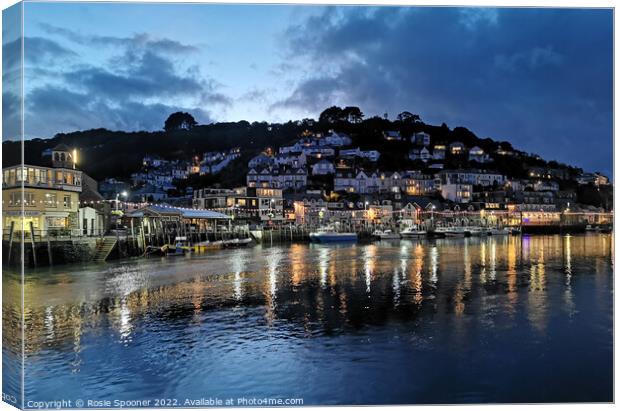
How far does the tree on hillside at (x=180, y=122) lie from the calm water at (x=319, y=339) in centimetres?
10277

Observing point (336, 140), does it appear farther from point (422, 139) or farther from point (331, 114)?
point (331, 114)

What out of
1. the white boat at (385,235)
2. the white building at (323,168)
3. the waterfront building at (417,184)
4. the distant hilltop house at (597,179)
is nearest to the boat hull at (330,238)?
the white boat at (385,235)

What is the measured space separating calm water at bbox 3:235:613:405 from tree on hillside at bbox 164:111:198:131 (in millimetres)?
102771

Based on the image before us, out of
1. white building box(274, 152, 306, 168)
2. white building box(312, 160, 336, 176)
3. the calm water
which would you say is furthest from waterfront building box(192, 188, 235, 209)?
the calm water

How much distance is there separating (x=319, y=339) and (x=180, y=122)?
114m

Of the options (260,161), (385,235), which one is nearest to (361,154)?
(260,161)

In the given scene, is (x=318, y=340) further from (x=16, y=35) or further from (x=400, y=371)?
(x=16, y=35)

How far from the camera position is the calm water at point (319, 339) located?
754 cm

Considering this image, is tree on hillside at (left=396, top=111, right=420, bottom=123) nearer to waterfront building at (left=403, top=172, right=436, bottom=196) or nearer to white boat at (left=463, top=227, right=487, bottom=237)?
waterfront building at (left=403, top=172, right=436, bottom=196)

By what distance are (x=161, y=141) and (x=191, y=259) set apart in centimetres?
8575

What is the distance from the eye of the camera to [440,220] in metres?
69.8

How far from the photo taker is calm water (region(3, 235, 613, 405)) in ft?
24.7

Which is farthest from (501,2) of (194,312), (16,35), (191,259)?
(191,259)

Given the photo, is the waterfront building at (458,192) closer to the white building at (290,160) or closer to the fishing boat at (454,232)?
the fishing boat at (454,232)
